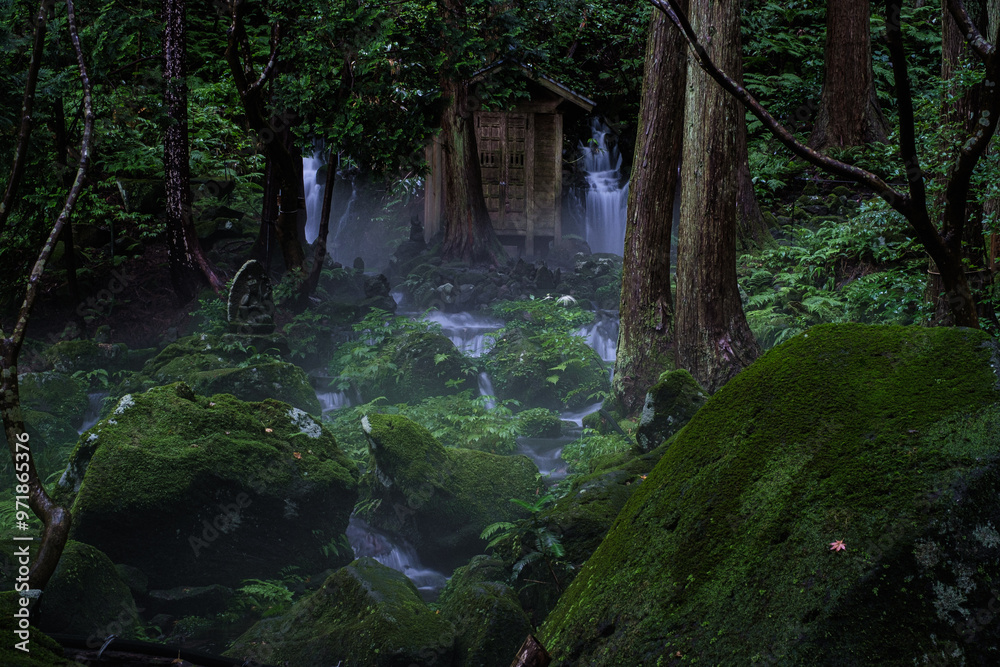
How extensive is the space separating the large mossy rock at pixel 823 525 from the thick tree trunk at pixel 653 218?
6.10 meters

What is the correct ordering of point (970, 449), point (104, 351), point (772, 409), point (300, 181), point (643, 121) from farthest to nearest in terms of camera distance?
point (300, 181)
point (104, 351)
point (643, 121)
point (772, 409)
point (970, 449)

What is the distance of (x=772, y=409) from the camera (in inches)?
109

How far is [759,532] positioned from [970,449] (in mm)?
747

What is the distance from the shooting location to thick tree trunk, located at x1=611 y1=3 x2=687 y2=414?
898 cm

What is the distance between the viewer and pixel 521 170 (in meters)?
19.1

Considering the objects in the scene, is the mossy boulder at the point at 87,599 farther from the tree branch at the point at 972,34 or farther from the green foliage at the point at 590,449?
the tree branch at the point at 972,34

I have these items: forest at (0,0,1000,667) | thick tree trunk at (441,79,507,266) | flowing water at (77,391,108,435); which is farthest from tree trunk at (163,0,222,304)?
thick tree trunk at (441,79,507,266)

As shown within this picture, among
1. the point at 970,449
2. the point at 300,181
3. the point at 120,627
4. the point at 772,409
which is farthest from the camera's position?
the point at 300,181

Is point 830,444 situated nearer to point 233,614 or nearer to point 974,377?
point 974,377

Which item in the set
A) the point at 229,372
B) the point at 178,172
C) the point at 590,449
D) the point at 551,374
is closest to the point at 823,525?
the point at 590,449

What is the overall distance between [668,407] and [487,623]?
2902mm

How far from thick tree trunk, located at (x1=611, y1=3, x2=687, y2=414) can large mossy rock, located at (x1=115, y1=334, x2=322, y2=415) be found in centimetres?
490

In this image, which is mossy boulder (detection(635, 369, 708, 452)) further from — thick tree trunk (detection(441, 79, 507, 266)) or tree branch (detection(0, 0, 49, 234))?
thick tree trunk (detection(441, 79, 507, 266))

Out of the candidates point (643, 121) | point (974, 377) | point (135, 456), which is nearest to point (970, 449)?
point (974, 377)
